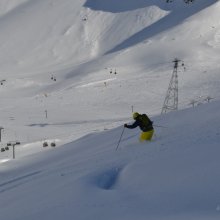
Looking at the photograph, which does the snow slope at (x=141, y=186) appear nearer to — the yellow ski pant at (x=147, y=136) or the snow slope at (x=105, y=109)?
the snow slope at (x=105, y=109)

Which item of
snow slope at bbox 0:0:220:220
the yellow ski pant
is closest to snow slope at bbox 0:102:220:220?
snow slope at bbox 0:0:220:220

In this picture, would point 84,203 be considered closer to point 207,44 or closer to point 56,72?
point 56,72

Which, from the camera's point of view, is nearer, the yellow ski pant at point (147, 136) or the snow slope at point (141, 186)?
the snow slope at point (141, 186)

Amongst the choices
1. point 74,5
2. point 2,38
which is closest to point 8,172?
point 2,38

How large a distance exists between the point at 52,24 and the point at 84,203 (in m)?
102

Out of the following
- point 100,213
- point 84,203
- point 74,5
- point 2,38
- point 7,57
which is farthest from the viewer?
point 74,5

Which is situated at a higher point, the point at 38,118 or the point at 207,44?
the point at 207,44

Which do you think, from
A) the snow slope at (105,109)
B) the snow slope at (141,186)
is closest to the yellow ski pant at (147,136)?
the snow slope at (141,186)

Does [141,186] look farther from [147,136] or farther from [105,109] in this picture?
[105,109]

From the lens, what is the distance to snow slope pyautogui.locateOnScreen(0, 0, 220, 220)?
1045 cm

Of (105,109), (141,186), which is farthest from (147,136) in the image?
(105,109)

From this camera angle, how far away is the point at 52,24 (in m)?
110

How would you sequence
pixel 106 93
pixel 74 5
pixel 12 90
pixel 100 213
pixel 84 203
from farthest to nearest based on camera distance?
pixel 74 5 → pixel 12 90 → pixel 106 93 → pixel 84 203 → pixel 100 213

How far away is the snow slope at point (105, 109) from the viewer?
1045 centimetres
